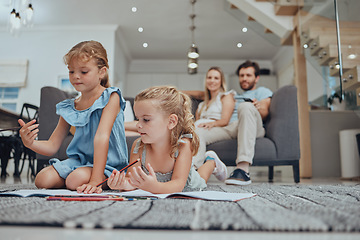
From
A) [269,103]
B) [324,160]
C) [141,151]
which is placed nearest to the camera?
[141,151]

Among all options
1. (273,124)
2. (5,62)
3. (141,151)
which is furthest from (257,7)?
(5,62)

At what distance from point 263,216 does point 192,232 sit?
0.16m

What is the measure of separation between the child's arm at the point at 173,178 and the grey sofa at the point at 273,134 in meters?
1.14

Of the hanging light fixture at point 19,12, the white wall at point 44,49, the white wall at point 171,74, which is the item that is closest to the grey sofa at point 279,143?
the hanging light fixture at point 19,12

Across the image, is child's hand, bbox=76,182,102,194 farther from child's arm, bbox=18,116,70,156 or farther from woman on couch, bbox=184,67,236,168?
woman on couch, bbox=184,67,236,168

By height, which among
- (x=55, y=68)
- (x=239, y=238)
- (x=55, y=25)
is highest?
(x=55, y=25)

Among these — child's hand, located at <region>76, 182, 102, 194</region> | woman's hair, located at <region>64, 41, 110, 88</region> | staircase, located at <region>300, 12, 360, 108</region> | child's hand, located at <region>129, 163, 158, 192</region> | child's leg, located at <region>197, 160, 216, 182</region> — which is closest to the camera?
child's hand, located at <region>129, 163, 158, 192</region>

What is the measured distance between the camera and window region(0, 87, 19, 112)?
18.4ft

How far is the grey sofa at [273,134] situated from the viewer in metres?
2.21

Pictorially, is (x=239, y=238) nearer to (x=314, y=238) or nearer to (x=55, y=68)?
(x=314, y=238)

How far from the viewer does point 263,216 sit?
585 mm

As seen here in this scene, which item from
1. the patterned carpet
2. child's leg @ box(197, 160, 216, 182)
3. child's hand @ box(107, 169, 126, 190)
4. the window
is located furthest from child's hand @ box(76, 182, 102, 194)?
the window

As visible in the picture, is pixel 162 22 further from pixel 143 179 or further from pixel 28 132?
pixel 143 179

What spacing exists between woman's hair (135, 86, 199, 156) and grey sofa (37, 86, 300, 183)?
1093 mm
